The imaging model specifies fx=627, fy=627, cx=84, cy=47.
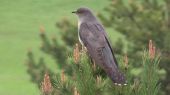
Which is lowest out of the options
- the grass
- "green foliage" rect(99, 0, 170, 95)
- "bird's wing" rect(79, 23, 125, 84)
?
the grass

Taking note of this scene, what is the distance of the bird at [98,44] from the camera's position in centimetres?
423

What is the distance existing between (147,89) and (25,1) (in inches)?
1605

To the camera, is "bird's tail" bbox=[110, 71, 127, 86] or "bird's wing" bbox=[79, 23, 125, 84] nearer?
"bird's tail" bbox=[110, 71, 127, 86]

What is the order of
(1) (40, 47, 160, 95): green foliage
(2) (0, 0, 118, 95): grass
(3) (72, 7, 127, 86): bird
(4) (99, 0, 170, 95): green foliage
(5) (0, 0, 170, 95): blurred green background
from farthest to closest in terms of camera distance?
(2) (0, 0, 118, 95): grass
(5) (0, 0, 170, 95): blurred green background
(4) (99, 0, 170, 95): green foliage
(3) (72, 7, 127, 86): bird
(1) (40, 47, 160, 95): green foliage

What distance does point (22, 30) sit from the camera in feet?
124

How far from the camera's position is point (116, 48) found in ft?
55.3

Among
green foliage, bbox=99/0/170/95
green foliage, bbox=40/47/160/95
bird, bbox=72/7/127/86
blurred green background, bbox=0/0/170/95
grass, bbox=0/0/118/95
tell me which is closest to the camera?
green foliage, bbox=40/47/160/95

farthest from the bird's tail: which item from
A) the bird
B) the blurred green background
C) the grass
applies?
the grass

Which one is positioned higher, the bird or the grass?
the bird

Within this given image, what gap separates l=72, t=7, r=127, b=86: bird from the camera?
4.23 metres

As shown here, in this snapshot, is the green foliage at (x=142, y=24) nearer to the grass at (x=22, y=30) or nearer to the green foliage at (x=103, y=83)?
the grass at (x=22, y=30)

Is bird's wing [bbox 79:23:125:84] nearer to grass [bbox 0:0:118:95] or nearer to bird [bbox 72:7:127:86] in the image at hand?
bird [bbox 72:7:127:86]

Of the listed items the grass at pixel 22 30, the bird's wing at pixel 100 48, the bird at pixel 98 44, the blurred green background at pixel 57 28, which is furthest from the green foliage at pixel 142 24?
the bird's wing at pixel 100 48

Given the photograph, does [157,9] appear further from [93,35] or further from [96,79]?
[96,79]
